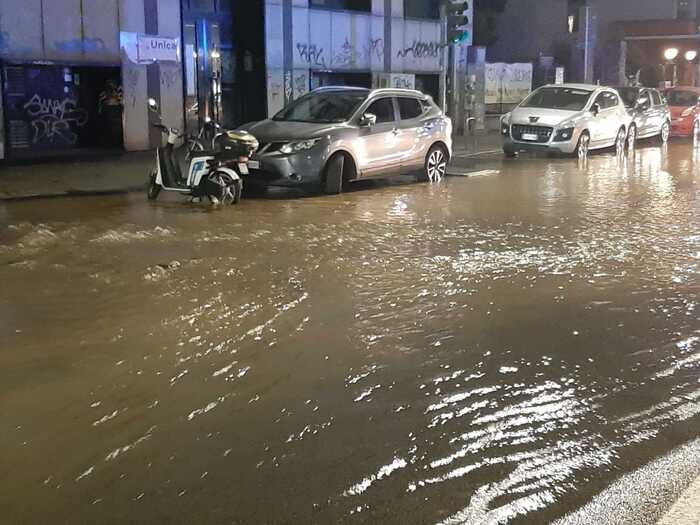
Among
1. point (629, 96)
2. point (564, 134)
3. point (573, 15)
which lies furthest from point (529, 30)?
point (564, 134)

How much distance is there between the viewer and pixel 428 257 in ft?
28.3

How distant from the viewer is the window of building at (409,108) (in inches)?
574

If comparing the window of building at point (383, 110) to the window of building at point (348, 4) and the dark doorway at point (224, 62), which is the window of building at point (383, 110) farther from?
the window of building at point (348, 4)

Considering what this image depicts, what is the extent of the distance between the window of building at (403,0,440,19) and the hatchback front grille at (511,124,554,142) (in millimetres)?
Answer: 8835

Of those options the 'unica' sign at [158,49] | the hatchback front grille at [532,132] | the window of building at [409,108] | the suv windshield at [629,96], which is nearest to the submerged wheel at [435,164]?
the window of building at [409,108]

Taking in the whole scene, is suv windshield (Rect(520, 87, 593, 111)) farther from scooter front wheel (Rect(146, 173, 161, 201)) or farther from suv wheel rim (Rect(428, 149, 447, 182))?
scooter front wheel (Rect(146, 173, 161, 201))

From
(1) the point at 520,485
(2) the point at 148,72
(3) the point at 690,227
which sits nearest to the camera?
(1) the point at 520,485

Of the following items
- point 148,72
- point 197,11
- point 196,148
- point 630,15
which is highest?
point 630,15

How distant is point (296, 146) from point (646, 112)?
1514 cm

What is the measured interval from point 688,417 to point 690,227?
21.2ft

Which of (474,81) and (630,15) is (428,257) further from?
(630,15)

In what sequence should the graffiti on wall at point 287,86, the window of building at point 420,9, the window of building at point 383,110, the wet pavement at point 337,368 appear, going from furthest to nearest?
the window of building at point 420,9 < the graffiti on wall at point 287,86 < the window of building at point 383,110 < the wet pavement at point 337,368

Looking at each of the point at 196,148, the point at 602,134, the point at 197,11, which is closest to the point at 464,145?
the point at 602,134

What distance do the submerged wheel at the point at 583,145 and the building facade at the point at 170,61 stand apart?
13.0 ft
